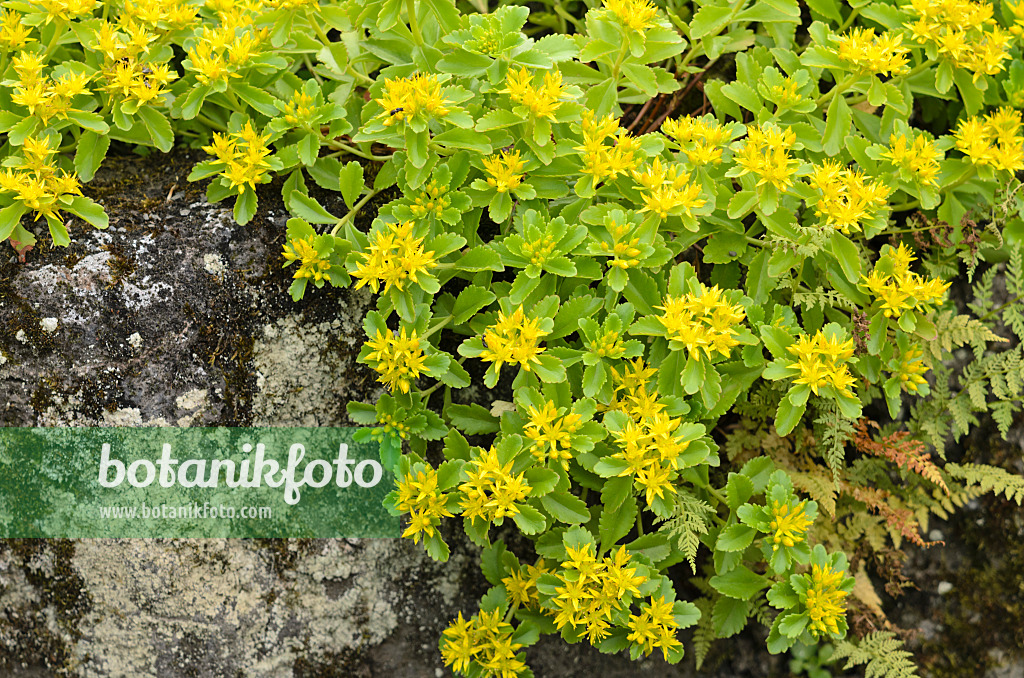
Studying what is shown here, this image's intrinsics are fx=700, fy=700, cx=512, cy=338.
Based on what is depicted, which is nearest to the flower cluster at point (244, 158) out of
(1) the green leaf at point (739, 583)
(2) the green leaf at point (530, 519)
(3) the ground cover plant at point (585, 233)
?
(3) the ground cover plant at point (585, 233)

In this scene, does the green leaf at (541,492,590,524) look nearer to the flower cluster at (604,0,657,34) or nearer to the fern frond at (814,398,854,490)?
the fern frond at (814,398,854,490)

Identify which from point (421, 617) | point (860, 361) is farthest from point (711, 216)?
point (421, 617)

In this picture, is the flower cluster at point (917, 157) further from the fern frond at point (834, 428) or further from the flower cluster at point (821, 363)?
the fern frond at point (834, 428)

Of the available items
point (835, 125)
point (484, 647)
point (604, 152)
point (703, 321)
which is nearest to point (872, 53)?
point (835, 125)

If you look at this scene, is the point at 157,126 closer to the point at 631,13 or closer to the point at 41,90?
the point at 41,90

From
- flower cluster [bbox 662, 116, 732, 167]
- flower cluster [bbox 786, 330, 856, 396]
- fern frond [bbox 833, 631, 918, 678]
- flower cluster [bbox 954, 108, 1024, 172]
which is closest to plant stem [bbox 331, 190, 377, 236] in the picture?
flower cluster [bbox 662, 116, 732, 167]

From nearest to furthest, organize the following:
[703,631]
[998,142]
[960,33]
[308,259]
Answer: [308,259] < [960,33] < [998,142] < [703,631]
